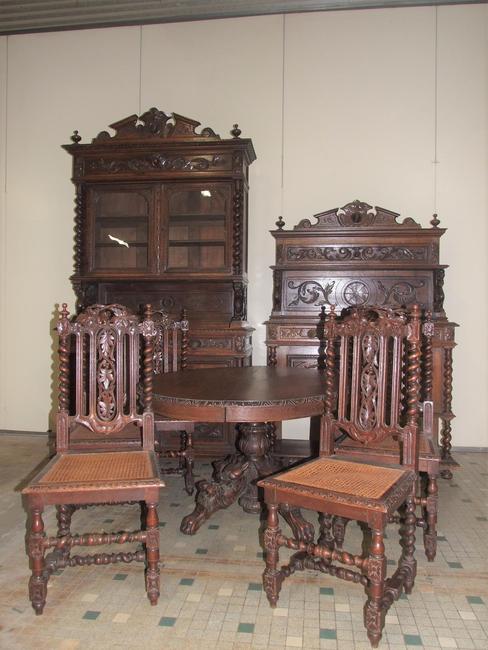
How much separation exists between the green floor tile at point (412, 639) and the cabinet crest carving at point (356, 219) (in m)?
2.91

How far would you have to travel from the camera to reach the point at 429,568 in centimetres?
227

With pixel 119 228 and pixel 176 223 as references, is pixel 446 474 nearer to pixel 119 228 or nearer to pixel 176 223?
pixel 176 223

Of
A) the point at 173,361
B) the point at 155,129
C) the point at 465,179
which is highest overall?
the point at 155,129

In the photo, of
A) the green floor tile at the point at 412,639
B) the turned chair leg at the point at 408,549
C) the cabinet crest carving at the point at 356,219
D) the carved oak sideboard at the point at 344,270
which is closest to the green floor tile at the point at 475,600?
the turned chair leg at the point at 408,549

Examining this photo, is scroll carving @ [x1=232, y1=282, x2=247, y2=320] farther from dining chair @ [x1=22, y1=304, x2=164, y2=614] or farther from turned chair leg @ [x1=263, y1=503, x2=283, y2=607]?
turned chair leg @ [x1=263, y1=503, x2=283, y2=607]

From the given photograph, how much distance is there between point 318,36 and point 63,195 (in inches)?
98.0

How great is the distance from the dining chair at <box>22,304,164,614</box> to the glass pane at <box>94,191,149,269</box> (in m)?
1.81

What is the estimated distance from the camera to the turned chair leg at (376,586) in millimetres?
1693

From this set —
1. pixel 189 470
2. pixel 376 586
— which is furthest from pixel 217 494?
pixel 376 586

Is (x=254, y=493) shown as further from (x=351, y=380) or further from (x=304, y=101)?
(x=304, y=101)

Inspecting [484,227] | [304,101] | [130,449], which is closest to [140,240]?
[304,101]

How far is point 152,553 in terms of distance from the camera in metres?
1.94

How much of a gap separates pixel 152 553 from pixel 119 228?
9.23 ft

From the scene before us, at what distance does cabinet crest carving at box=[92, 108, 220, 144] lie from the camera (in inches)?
157
